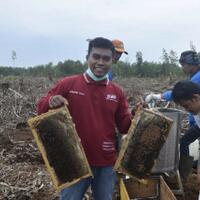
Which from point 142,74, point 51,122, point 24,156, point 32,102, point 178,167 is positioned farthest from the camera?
point 142,74

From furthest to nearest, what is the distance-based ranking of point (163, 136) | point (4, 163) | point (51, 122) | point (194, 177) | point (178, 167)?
A: 1. point (4, 163)
2. point (194, 177)
3. point (178, 167)
4. point (163, 136)
5. point (51, 122)

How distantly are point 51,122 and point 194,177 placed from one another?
326 centimetres

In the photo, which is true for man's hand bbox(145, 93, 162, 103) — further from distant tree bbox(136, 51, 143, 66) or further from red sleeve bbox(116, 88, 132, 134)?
distant tree bbox(136, 51, 143, 66)

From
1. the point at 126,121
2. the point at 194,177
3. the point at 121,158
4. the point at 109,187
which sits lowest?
the point at 194,177

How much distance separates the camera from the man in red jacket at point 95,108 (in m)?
3.38

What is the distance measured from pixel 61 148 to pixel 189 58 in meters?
2.78

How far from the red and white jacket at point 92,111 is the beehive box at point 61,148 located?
4.2 inches

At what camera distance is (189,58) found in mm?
5523

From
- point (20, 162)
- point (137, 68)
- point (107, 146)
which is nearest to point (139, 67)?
point (137, 68)

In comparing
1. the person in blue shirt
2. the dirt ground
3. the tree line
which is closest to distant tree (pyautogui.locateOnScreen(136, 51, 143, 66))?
the tree line

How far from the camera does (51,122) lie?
10.9 ft

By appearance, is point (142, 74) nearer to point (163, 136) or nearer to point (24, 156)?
point (24, 156)

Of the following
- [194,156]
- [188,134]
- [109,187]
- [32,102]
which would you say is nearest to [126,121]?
[109,187]

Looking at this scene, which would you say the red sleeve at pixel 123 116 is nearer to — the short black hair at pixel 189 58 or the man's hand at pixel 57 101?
the man's hand at pixel 57 101
